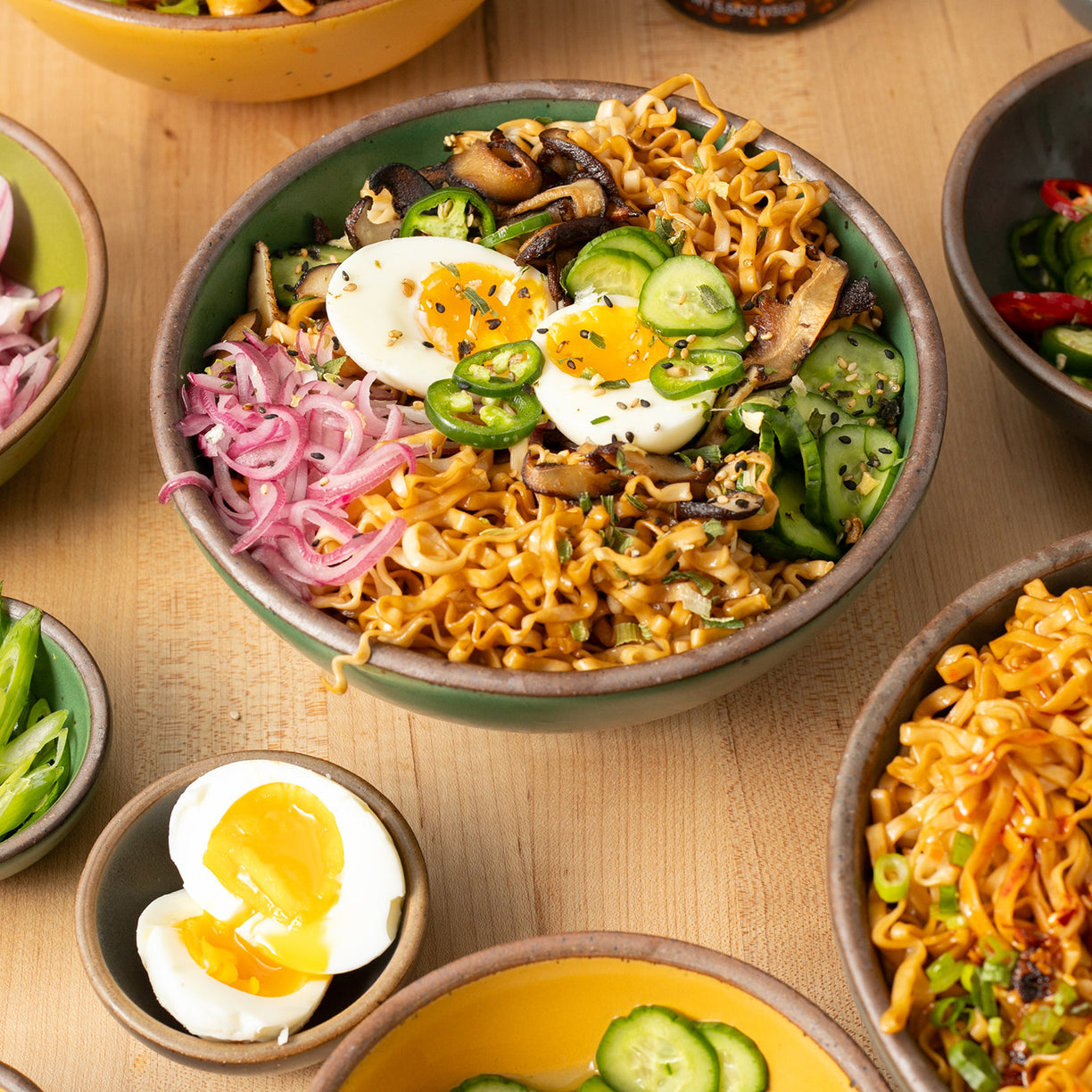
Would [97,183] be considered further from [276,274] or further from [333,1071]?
[333,1071]

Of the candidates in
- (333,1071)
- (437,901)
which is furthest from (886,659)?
(333,1071)

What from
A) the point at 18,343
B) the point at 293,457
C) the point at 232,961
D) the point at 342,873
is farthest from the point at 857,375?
the point at 18,343

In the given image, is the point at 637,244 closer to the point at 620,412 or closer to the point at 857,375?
the point at 620,412

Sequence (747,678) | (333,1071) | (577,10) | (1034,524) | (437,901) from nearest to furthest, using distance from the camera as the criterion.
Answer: (333,1071), (747,678), (437,901), (1034,524), (577,10)

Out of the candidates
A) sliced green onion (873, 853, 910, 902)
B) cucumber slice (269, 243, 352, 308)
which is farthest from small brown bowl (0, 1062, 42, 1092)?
cucumber slice (269, 243, 352, 308)

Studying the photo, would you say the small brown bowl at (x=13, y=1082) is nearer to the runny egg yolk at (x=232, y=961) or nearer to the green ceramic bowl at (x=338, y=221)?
the runny egg yolk at (x=232, y=961)

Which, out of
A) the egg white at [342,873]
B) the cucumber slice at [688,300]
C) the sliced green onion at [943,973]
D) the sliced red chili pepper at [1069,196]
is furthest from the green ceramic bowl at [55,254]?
the sliced red chili pepper at [1069,196]
